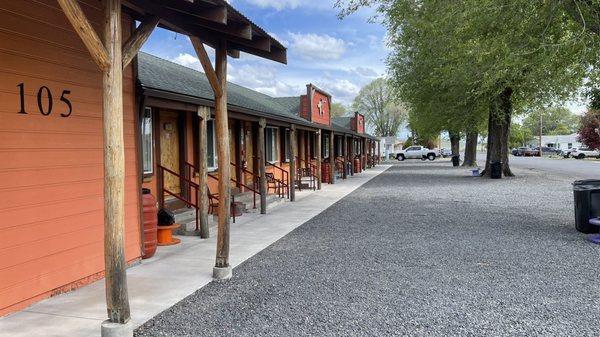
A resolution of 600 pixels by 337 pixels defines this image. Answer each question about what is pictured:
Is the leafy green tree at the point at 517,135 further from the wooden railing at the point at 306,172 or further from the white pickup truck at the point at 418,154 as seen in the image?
the wooden railing at the point at 306,172

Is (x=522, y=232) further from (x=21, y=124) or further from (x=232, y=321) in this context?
(x=21, y=124)

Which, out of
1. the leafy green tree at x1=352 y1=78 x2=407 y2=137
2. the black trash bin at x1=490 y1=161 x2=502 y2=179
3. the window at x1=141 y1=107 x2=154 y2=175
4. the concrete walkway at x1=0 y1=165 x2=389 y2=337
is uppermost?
the leafy green tree at x1=352 y1=78 x2=407 y2=137

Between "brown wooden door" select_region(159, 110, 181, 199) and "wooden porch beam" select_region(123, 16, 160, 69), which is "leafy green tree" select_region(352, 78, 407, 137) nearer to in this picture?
"brown wooden door" select_region(159, 110, 181, 199)

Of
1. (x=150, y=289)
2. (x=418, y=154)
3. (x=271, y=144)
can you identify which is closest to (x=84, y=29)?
(x=150, y=289)

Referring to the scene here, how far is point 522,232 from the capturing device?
9.09 metres

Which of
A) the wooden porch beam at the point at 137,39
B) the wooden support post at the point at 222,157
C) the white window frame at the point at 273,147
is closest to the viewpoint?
the wooden porch beam at the point at 137,39

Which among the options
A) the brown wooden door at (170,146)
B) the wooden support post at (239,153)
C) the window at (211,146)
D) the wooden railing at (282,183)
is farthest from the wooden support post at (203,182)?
the wooden railing at (282,183)

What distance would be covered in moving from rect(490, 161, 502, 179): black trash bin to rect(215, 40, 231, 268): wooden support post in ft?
64.8

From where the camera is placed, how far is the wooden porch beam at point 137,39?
4125mm

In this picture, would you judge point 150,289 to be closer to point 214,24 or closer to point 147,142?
point 214,24

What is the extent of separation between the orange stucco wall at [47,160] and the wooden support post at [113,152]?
1468mm

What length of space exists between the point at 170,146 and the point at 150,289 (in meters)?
5.09

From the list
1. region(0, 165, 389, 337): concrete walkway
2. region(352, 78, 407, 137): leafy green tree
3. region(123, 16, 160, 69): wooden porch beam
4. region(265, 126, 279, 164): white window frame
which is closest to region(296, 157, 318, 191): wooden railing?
region(265, 126, 279, 164): white window frame

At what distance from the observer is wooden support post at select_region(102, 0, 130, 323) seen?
374cm
